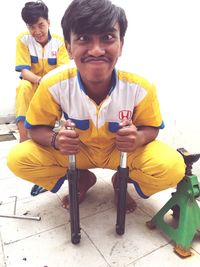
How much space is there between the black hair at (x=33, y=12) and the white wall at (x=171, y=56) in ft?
1.81

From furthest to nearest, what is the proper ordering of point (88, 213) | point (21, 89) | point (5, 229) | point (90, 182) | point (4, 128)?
point (4, 128)
point (21, 89)
point (90, 182)
point (88, 213)
point (5, 229)

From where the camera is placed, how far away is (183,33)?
122 cm

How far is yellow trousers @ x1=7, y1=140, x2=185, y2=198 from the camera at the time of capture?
0.94 metres

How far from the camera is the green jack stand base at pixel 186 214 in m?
0.89

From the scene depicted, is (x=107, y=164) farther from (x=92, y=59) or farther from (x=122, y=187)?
(x=92, y=59)

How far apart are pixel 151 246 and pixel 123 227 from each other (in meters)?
0.12

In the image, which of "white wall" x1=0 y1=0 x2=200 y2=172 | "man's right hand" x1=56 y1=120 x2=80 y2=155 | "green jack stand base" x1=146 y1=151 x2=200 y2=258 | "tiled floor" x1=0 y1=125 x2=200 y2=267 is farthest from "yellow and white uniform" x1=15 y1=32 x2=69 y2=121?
"green jack stand base" x1=146 y1=151 x2=200 y2=258

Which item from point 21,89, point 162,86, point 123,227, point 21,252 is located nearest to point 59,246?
point 21,252

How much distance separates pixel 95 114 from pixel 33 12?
117cm

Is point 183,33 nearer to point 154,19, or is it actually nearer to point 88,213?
point 154,19

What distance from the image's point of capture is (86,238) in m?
0.98

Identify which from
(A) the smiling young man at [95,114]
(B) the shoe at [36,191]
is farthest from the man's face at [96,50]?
(B) the shoe at [36,191]

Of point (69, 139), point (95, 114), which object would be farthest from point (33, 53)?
point (69, 139)

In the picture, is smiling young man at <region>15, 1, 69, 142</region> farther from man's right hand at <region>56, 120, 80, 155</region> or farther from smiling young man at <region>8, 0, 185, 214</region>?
man's right hand at <region>56, 120, 80, 155</region>
